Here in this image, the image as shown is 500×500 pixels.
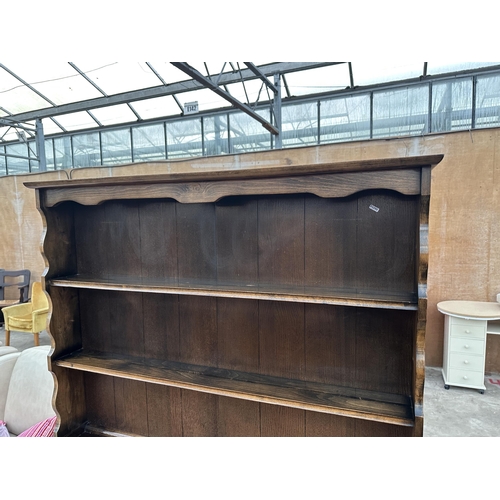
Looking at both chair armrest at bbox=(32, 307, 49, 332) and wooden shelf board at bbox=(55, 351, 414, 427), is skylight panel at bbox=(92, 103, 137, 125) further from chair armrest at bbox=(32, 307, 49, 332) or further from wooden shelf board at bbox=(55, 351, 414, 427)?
wooden shelf board at bbox=(55, 351, 414, 427)

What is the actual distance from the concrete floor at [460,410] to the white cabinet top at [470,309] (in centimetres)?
68

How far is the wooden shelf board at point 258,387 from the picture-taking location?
1048 millimetres

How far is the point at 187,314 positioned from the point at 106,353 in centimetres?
45

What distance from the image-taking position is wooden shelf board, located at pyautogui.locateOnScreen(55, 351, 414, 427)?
1.05 meters

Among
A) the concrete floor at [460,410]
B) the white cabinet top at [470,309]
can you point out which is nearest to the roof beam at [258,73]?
the white cabinet top at [470,309]

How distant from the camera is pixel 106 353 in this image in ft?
4.90

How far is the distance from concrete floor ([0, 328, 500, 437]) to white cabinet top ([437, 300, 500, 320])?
2.22 ft

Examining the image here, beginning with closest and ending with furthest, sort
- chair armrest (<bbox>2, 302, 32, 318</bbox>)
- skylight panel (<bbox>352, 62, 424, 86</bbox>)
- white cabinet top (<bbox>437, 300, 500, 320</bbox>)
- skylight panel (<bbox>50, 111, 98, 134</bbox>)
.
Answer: white cabinet top (<bbox>437, 300, 500, 320</bbox>) < chair armrest (<bbox>2, 302, 32, 318</bbox>) < skylight panel (<bbox>352, 62, 424, 86</bbox>) < skylight panel (<bbox>50, 111, 98, 134</bbox>)

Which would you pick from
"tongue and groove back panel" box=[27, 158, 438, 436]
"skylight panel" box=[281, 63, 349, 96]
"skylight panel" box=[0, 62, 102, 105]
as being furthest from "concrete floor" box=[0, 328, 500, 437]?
"skylight panel" box=[0, 62, 102, 105]

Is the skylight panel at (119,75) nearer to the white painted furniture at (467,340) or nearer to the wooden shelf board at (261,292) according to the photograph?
the wooden shelf board at (261,292)

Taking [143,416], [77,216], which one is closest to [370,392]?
[143,416]

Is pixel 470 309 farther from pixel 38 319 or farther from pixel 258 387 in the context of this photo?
pixel 38 319

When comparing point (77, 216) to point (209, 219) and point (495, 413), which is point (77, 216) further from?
point (495, 413)
